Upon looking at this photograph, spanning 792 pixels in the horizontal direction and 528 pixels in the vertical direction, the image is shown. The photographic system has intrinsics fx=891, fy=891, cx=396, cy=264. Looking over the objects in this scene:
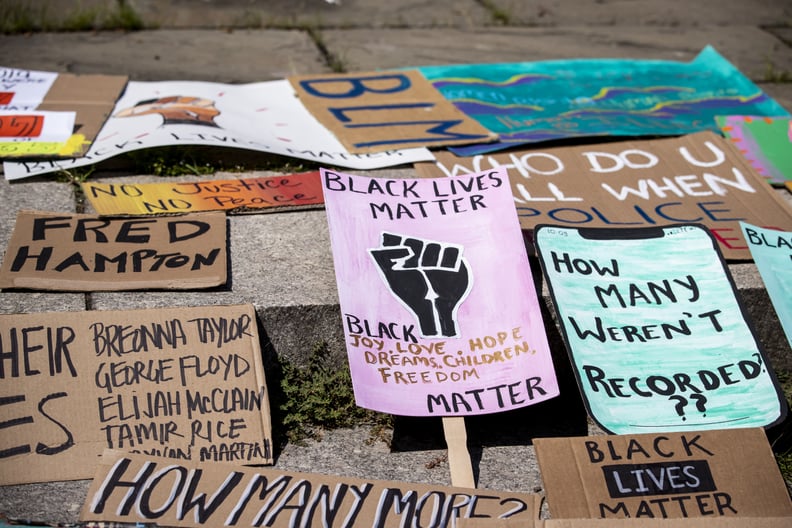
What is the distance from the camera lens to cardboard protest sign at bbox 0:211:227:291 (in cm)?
262

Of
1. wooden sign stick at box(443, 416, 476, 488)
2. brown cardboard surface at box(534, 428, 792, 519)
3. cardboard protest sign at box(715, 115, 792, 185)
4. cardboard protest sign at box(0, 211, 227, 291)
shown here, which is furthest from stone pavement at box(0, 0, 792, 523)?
cardboard protest sign at box(715, 115, 792, 185)

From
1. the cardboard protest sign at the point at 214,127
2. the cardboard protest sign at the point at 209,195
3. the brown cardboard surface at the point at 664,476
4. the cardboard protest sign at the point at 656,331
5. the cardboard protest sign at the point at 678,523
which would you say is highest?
the cardboard protest sign at the point at 214,127

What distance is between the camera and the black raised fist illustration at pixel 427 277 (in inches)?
102

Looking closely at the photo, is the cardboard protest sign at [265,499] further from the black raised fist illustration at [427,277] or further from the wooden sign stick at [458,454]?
the black raised fist illustration at [427,277]

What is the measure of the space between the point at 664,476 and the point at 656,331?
55 centimetres

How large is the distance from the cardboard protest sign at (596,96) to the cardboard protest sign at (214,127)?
0.50 meters

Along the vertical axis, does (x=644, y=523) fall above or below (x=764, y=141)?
below

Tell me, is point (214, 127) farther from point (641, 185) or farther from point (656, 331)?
point (656, 331)

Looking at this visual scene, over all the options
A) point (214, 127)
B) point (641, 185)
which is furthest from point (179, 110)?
point (641, 185)

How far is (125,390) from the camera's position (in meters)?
2.42

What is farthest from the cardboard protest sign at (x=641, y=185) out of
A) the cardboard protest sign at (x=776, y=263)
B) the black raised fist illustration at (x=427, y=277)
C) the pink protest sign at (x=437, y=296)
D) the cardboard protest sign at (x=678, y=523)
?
the cardboard protest sign at (x=678, y=523)

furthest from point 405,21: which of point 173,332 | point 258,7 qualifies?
point 173,332

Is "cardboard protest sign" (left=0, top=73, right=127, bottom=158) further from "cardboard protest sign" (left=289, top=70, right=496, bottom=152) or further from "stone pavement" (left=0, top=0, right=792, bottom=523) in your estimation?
"cardboard protest sign" (left=289, top=70, right=496, bottom=152)

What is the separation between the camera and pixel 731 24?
5738 millimetres
